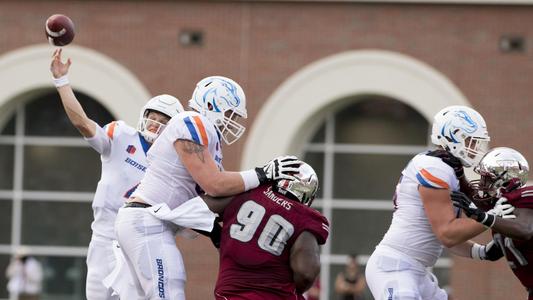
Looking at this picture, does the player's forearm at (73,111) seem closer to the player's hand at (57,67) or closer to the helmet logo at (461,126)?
the player's hand at (57,67)

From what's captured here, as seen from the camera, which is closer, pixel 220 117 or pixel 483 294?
pixel 220 117

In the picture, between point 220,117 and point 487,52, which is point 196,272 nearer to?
point 487,52

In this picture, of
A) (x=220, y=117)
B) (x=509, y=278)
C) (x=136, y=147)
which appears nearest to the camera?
(x=220, y=117)

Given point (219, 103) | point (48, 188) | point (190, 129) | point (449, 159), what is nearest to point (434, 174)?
point (449, 159)

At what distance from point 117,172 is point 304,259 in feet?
9.11

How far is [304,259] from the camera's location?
6848mm

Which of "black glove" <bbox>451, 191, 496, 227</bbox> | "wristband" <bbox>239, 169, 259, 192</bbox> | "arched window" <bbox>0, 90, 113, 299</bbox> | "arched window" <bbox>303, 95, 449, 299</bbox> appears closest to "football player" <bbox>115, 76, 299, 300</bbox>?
"wristband" <bbox>239, 169, 259, 192</bbox>

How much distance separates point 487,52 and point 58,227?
7676 mm

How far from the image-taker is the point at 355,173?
2056 centimetres

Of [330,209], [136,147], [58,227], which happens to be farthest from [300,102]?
[136,147]

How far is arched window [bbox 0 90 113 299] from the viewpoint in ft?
69.2

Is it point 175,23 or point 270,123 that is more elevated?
point 175,23

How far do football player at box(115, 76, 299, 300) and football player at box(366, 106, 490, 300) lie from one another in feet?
3.67

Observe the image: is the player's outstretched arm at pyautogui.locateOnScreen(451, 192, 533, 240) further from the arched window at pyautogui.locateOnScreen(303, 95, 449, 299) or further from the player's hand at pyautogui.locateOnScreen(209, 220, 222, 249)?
the arched window at pyautogui.locateOnScreen(303, 95, 449, 299)
